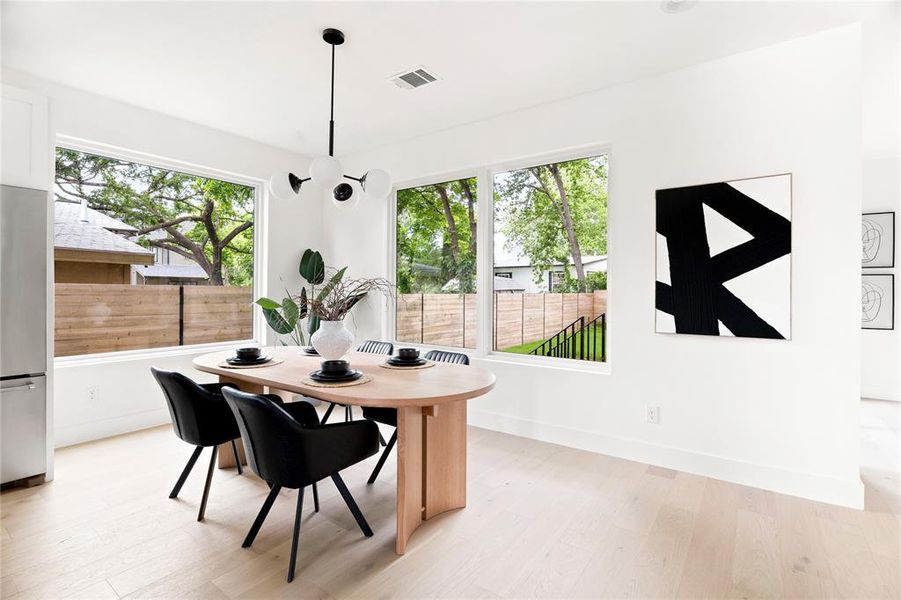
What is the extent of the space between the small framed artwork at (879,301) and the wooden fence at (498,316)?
3.54 metres

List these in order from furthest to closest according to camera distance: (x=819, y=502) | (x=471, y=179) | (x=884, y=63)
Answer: (x=471, y=179) → (x=884, y=63) → (x=819, y=502)

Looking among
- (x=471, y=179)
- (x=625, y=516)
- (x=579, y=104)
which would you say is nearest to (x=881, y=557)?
(x=625, y=516)

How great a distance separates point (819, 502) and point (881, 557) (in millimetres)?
559

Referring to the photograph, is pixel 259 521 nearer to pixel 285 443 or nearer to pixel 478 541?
pixel 285 443

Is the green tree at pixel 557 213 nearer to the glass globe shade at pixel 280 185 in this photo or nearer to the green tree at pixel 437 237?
the green tree at pixel 437 237

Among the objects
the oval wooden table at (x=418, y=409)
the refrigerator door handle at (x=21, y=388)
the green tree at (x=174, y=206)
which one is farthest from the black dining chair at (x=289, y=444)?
the green tree at (x=174, y=206)

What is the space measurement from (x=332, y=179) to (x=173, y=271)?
2.40 metres

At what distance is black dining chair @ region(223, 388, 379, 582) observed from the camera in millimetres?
1821

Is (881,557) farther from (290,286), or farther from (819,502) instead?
(290,286)

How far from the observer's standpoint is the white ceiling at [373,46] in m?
2.39

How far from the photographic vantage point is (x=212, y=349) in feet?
14.2

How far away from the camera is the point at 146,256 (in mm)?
3877

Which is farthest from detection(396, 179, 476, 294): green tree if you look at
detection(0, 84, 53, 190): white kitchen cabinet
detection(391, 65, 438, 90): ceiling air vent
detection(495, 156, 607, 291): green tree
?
detection(0, 84, 53, 190): white kitchen cabinet

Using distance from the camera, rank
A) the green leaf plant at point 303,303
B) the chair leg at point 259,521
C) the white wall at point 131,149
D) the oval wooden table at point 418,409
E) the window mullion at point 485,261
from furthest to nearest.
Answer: the green leaf plant at point 303,303 < the window mullion at point 485,261 < the white wall at point 131,149 < the chair leg at point 259,521 < the oval wooden table at point 418,409
